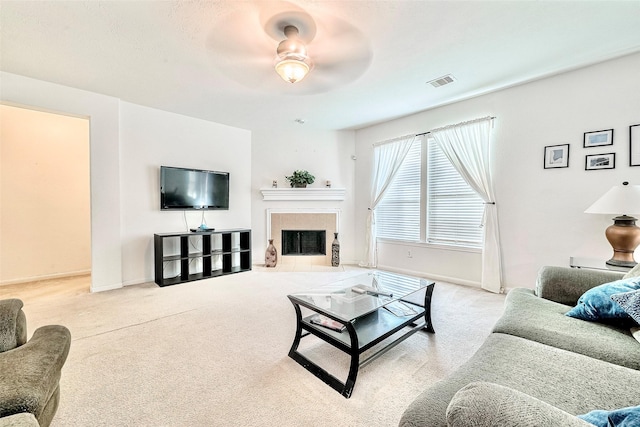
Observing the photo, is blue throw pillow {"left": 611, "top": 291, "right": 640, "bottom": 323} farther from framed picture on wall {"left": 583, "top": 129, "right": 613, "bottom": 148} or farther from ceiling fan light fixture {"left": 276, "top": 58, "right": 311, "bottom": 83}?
ceiling fan light fixture {"left": 276, "top": 58, "right": 311, "bottom": 83}

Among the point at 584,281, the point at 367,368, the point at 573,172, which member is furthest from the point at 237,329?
the point at 573,172

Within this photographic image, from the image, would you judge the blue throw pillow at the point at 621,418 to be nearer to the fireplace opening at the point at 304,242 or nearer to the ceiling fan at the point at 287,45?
the ceiling fan at the point at 287,45

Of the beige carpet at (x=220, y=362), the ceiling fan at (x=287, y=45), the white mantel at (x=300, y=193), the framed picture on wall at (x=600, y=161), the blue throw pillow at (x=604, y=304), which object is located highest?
the ceiling fan at (x=287, y=45)

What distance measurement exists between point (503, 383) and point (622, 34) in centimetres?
330

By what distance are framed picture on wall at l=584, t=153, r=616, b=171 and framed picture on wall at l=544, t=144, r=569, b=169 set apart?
0.58 ft

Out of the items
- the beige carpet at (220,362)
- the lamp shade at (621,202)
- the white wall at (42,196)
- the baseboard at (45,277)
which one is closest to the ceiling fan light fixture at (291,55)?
the beige carpet at (220,362)

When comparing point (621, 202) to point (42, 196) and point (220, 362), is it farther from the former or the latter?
point (42, 196)

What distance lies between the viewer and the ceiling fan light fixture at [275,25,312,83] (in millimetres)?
2201

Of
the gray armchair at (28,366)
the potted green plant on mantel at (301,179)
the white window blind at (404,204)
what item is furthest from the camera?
the potted green plant on mantel at (301,179)

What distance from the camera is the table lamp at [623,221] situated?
225 cm

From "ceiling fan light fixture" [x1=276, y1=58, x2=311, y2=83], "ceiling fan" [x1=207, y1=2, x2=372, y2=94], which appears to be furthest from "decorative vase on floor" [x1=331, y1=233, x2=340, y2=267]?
"ceiling fan light fixture" [x1=276, y1=58, x2=311, y2=83]

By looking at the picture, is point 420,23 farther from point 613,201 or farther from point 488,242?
point 488,242

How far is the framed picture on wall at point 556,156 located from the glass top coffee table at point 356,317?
223 cm

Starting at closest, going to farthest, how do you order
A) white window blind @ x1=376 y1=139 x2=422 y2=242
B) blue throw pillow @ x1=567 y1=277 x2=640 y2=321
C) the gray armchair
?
the gray armchair → blue throw pillow @ x1=567 y1=277 x2=640 y2=321 → white window blind @ x1=376 y1=139 x2=422 y2=242
